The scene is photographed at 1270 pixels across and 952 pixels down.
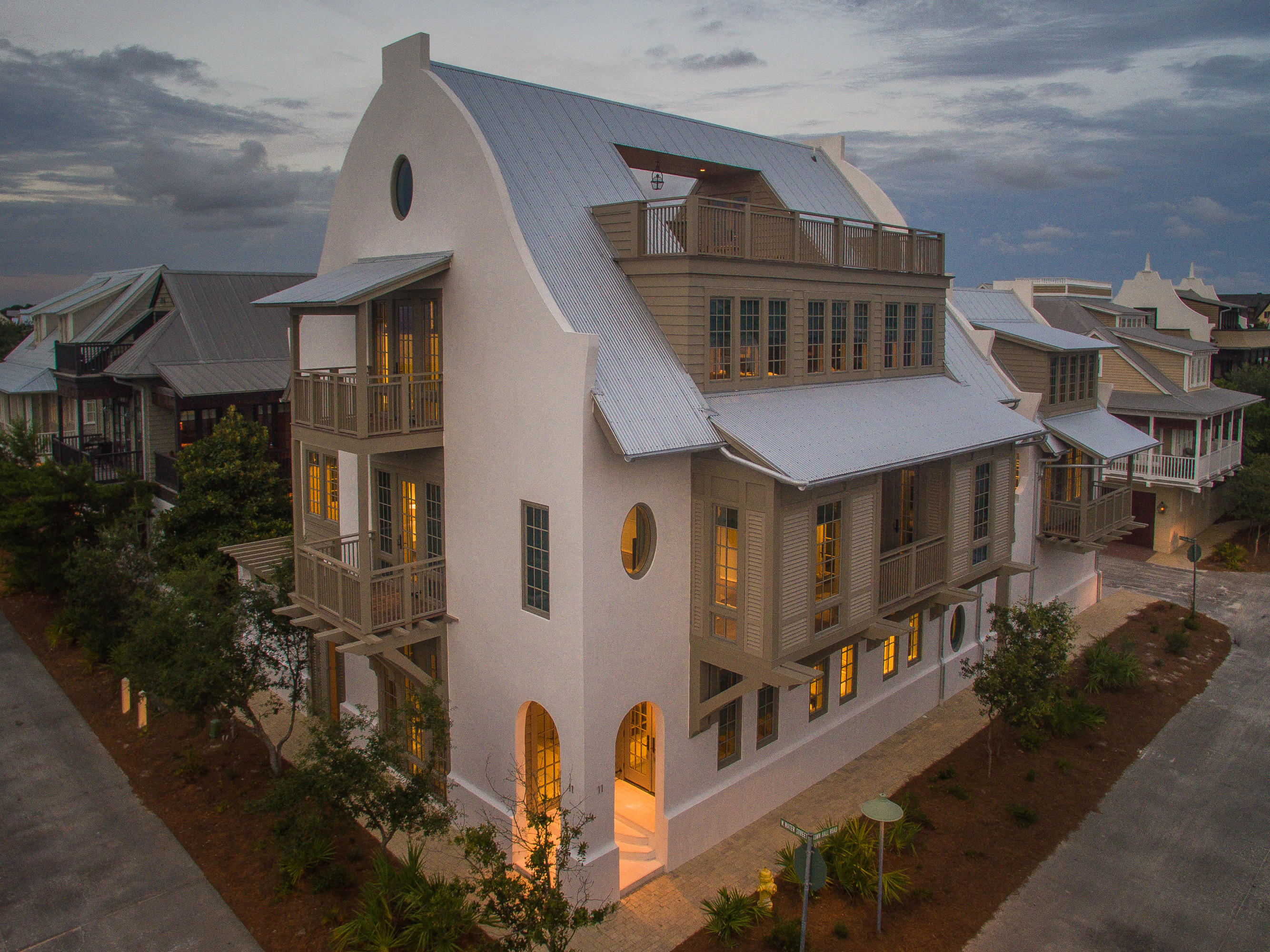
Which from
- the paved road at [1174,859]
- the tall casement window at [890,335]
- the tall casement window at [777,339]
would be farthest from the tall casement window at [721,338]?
the paved road at [1174,859]

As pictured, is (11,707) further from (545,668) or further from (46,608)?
(545,668)

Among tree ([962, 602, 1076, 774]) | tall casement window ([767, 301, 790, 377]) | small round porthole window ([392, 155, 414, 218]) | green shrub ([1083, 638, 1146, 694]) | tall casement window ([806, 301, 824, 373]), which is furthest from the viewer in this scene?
green shrub ([1083, 638, 1146, 694])

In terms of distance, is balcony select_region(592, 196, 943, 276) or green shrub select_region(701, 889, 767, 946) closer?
green shrub select_region(701, 889, 767, 946)

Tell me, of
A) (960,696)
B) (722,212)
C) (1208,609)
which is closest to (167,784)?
(722,212)

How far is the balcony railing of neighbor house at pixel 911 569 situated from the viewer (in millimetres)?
18156

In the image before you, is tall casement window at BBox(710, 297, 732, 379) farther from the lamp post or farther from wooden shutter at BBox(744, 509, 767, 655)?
the lamp post

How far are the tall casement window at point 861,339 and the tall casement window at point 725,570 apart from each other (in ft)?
19.0

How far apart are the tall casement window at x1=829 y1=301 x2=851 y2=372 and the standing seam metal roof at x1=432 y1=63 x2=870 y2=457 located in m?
4.57

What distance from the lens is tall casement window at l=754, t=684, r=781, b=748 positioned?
17.8 metres

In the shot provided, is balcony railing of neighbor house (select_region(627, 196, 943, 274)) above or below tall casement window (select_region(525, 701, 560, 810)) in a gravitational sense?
above

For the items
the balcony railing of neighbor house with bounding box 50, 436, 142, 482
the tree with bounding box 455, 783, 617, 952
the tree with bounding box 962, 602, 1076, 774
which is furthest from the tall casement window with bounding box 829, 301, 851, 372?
the balcony railing of neighbor house with bounding box 50, 436, 142, 482

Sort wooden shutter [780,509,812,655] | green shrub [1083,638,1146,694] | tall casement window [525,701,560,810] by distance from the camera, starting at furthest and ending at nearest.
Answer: green shrub [1083,638,1146,694], tall casement window [525,701,560,810], wooden shutter [780,509,812,655]

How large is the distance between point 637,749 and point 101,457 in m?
26.2

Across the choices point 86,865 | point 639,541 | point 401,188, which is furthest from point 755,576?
point 86,865
